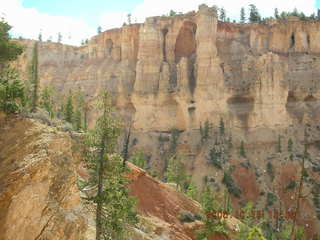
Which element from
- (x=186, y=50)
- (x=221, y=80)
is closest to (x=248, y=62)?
(x=221, y=80)

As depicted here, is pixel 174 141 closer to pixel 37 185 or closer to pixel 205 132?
pixel 205 132

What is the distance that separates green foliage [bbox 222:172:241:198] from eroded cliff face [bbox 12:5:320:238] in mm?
1171

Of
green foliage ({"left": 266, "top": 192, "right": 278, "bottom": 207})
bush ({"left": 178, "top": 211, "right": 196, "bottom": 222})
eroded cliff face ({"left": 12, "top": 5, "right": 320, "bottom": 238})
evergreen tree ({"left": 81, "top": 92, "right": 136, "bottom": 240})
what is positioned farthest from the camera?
eroded cliff face ({"left": 12, "top": 5, "right": 320, "bottom": 238})

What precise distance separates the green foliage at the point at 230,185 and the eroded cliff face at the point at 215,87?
117 centimetres

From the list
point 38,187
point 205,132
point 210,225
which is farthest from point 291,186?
point 38,187

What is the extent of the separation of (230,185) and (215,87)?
65.6 feet

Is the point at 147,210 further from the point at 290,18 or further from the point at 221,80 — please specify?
the point at 290,18

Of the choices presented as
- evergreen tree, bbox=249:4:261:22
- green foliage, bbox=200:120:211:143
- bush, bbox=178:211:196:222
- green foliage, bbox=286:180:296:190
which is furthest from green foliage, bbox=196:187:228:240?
evergreen tree, bbox=249:4:261:22

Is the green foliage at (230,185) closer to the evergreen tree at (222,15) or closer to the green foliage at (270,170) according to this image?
the green foliage at (270,170)

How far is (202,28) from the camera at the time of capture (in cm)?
8944

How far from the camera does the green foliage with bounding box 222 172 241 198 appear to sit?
74.4 metres

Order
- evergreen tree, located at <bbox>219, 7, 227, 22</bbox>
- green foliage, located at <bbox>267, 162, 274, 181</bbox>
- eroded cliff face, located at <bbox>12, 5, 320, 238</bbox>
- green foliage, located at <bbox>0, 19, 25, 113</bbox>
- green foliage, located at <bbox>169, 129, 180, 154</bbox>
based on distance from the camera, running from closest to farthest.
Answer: green foliage, located at <bbox>0, 19, 25, 113</bbox>, green foliage, located at <bbox>267, 162, 274, 181</bbox>, eroded cliff face, located at <bbox>12, 5, 320, 238</bbox>, green foliage, located at <bbox>169, 129, 180, 154</bbox>, evergreen tree, located at <bbox>219, 7, 227, 22</bbox>

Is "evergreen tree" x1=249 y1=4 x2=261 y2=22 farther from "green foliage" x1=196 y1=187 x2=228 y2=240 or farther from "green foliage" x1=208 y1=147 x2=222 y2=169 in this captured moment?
"green foliage" x1=196 y1=187 x2=228 y2=240
